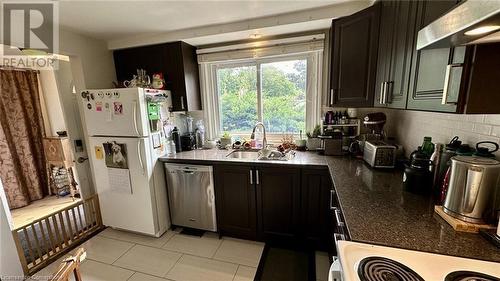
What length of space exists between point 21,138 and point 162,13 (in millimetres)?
3183

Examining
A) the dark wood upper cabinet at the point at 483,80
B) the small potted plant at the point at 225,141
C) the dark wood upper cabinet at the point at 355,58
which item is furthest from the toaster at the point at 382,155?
the small potted plant at the point at 225,141

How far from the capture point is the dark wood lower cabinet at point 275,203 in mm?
1955

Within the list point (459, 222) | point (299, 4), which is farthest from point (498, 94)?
point (299, 4)

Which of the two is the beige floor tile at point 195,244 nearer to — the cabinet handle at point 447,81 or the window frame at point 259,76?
the window frame at point 259,76

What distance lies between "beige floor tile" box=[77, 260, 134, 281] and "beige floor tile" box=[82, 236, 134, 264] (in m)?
0.07

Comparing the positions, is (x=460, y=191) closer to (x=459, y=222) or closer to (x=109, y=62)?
(x=459, y=222)

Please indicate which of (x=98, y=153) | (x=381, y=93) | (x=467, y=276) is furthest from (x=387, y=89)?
(x=98, y=153)

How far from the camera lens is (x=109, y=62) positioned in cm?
263

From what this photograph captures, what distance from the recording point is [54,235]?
2.31 m

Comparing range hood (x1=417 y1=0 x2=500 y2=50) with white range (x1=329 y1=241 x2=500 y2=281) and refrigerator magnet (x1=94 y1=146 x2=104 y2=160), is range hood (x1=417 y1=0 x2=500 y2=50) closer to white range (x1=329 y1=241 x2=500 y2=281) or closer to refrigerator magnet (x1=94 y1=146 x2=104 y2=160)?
white range (x1=329 y1=241 x2=500 y2=281)

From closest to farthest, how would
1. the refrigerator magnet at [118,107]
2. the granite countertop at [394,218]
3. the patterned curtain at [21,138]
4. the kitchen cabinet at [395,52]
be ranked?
the granite countertop at [394,218] → the kitchen cabinet at [395,52] → the refrigerator magnet at [118,107] → the patterned curtain at [21,138]

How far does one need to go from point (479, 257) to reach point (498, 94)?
589 mm

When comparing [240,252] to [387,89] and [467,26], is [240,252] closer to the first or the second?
[387,89]

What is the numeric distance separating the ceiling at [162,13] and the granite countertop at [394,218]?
1.48 meters
